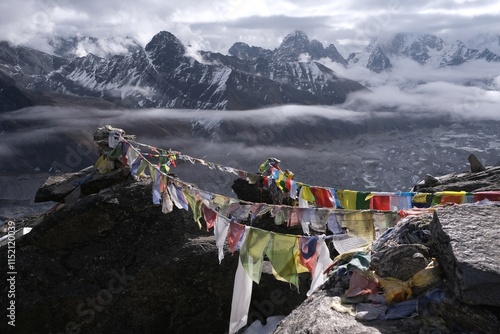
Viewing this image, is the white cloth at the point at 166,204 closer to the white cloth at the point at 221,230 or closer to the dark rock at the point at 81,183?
the white cloth at the point at 221,230

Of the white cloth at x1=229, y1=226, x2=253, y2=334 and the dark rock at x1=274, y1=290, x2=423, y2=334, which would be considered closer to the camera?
the dark rock at x1=274, y1=290, x2=423, y2=334

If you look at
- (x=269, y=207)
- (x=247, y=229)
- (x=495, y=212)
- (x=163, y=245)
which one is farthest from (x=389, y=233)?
(x=163, y=245)

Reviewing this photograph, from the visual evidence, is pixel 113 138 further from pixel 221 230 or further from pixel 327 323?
pixel 327 323

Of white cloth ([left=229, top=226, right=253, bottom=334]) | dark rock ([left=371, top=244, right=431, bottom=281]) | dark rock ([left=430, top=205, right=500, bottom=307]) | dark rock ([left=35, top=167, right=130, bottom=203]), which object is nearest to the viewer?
dark rock ([left=430, top=205, right=500, bottom=307])

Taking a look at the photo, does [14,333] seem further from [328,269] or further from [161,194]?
[328,269]

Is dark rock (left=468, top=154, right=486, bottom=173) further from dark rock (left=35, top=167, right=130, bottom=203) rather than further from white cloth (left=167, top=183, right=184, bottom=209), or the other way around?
dark rock (left=35, top=167, right=130, bottom=203)

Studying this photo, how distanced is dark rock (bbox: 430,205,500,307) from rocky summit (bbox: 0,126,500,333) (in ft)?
0.12

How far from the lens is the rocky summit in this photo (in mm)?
Answer: 8273

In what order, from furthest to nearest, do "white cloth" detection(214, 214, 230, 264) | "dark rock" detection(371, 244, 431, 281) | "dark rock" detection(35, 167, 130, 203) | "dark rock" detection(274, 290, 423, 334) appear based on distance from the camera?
1. "dark rock" detection(35, 167, 130, 203)
2. "white cloth" detection(214, 214, 230, 264)
3. "dark rock" detection(371, 244, 431, 281)
4. "dark rock" detection(274, 290, 423, 334)

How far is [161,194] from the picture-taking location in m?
17.5

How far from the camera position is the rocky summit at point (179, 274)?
8.27m

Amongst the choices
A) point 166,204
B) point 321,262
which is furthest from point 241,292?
point 166,204

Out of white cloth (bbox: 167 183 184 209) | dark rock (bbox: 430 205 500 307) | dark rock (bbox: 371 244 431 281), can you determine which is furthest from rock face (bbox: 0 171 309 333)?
dark rock (bbox: 430 205 500 307)

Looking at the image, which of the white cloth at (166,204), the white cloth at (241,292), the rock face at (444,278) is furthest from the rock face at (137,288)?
the rock face at (444,278)
